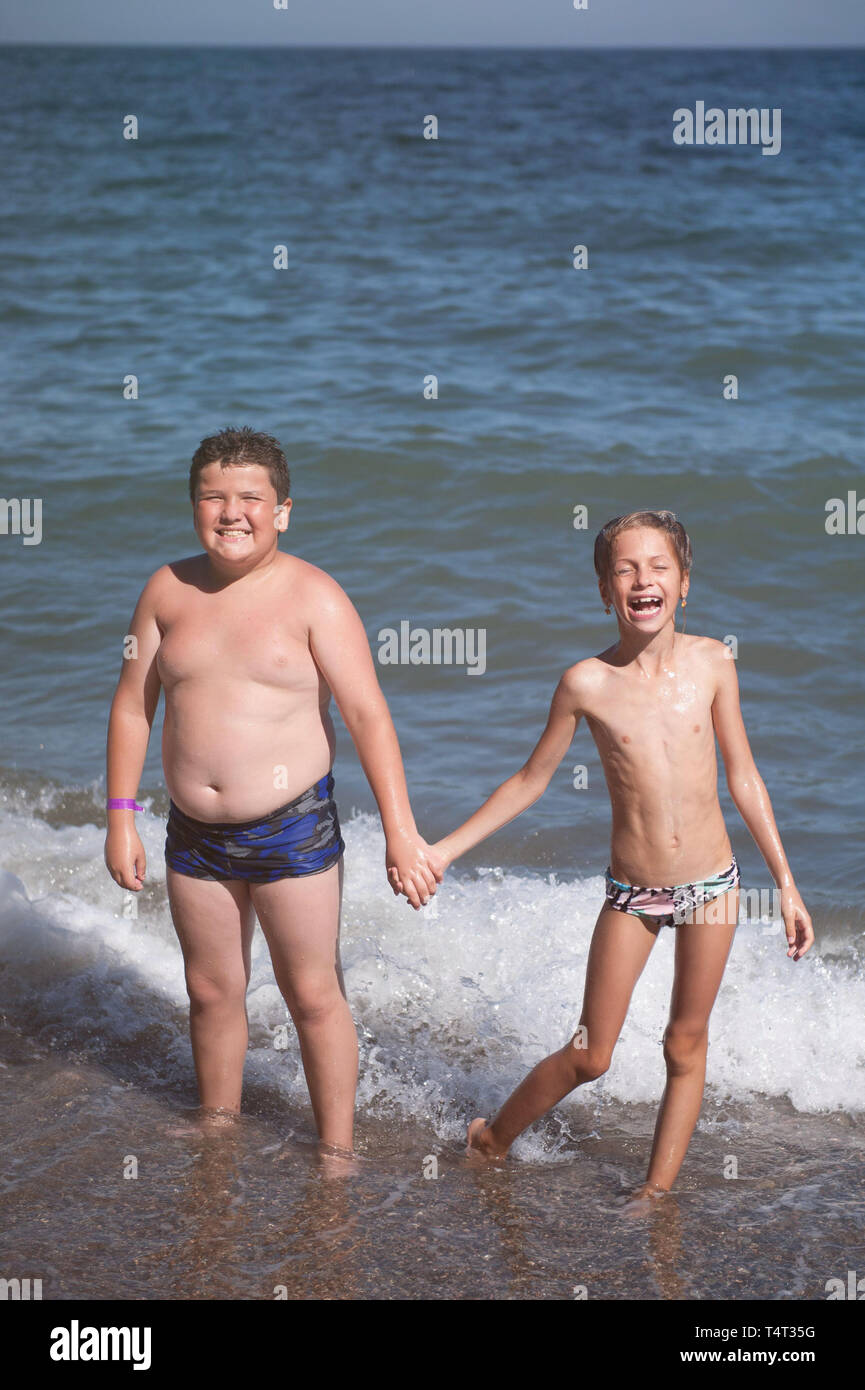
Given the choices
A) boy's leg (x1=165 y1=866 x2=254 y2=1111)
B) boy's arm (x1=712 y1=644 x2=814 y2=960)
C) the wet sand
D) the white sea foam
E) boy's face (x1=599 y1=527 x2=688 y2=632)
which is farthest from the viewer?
the white sea foam

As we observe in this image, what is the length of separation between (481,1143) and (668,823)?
41.9 inches

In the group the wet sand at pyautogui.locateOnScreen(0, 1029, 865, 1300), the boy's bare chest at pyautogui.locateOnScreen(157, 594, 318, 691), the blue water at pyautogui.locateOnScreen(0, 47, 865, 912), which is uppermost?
the blue water at pyautogui.locateOnScreen(0, 47, 865, 912)

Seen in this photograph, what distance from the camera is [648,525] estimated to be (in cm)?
316

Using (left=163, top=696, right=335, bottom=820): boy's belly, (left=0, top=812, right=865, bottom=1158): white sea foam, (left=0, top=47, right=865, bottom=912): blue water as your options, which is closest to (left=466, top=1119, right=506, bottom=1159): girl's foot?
(left=0, top=812, right=865, bottom=1158): white sea foam

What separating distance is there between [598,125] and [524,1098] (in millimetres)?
24323

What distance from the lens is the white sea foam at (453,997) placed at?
4121 millimetres

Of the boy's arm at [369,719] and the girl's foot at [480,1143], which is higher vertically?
the boy's arm at [369,719]

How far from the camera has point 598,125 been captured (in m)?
24.7

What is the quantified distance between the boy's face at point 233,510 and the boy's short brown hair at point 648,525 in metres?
0.82

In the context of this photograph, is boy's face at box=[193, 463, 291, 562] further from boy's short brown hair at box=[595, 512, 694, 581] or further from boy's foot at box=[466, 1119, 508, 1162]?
boy's foot at box=[466, 1119, 508, 1162]

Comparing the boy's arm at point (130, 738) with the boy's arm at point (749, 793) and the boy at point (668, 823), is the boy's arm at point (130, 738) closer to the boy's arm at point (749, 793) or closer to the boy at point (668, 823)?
the boy at point (668, 823)

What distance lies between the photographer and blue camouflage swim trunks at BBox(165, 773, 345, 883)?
330 centimetres

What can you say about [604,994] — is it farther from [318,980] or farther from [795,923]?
[318,980]

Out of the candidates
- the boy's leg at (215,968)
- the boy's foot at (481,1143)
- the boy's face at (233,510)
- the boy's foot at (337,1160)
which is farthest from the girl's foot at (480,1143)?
the boy's face at (233,510)
